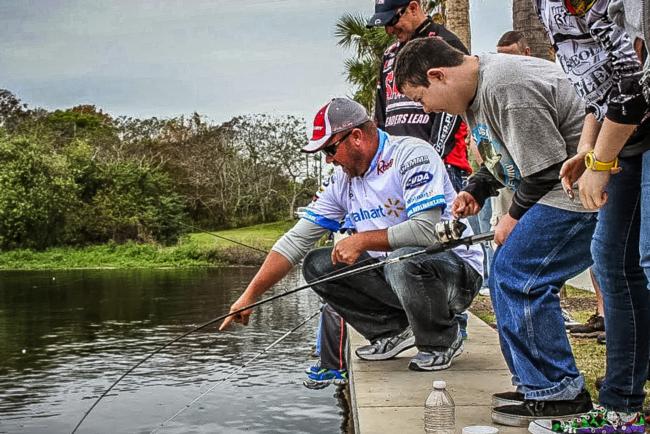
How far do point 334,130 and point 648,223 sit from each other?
2.05 metres

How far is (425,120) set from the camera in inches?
240

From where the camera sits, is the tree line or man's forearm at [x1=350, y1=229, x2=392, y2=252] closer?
man's forearm at [x1=350, y1=229, x2=392, y2=252]

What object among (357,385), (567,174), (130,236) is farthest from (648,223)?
(130,236)

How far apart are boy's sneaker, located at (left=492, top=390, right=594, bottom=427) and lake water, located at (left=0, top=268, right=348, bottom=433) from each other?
1.54 metres

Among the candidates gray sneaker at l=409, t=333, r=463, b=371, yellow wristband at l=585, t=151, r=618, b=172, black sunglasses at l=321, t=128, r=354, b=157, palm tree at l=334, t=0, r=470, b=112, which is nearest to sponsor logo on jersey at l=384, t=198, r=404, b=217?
black sunglasses at l=321, t=128, r=354, b=157

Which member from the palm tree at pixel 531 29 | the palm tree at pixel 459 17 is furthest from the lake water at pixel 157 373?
the palm tree at pixel 459 17

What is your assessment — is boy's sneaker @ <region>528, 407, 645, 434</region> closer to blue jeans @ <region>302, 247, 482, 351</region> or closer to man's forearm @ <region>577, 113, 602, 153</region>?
man's forearm @ <region>577, 113, 602, 153</region>

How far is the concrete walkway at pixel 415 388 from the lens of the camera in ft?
11.6

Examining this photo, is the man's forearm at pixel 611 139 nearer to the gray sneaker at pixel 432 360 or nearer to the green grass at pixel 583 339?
the green grass at pixel 583 339

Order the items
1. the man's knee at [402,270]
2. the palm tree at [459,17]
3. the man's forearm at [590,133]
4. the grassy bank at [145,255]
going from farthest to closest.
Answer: the grassy bank at [145,255] → the palm tree at [459,17] → the man's knee at [402,270] → the man's forearm at [590,133]

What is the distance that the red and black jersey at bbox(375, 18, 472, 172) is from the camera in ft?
19.3

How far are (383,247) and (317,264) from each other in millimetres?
560

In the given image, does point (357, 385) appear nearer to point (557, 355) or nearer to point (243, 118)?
point (557, 355)

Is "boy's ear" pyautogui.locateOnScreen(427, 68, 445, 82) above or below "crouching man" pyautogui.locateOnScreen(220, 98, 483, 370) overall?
above
